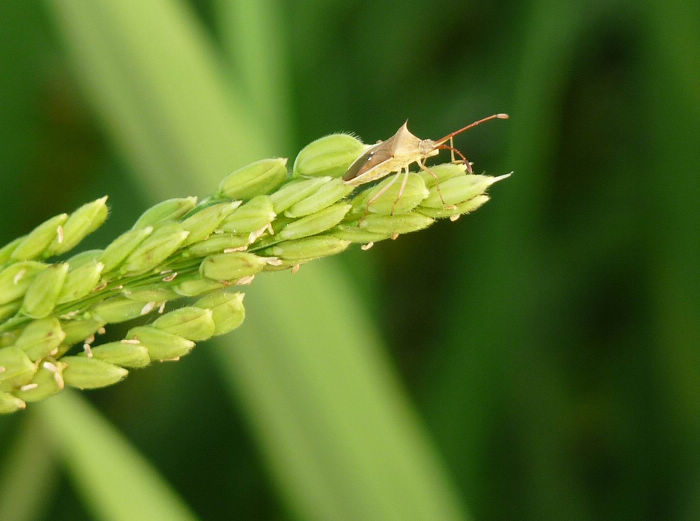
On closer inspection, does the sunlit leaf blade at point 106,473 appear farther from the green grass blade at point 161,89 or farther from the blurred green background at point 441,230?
the green grass blade at point 161,89

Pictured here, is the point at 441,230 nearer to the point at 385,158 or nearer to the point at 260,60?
the point at 260,60

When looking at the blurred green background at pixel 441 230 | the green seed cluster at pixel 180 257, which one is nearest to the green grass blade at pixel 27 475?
the blurred green background at pixel 441 230

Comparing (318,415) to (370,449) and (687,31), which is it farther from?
(687,31)

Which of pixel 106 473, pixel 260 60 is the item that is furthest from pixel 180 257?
pixel 260 60

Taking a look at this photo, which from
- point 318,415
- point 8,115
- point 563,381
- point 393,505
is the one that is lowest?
point 563,381

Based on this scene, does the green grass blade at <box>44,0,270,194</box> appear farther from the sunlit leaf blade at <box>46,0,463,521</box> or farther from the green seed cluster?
the green seed cluster

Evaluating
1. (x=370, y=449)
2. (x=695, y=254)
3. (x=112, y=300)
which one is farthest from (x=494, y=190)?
(x=112, y=300)
